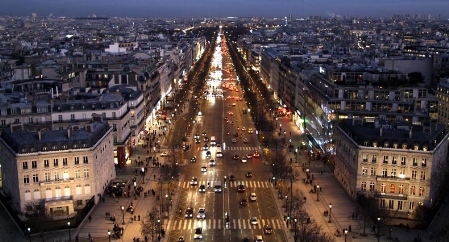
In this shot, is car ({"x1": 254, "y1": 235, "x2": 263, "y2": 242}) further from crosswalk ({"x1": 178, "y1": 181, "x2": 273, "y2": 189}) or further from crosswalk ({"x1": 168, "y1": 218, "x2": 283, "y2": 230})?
crosswalk ({"x1": 178, "y1": 181, "x2": 273, "y2": 189})

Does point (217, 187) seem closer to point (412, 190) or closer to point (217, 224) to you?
point (217, 224)

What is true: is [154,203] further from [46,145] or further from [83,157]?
[46,145]

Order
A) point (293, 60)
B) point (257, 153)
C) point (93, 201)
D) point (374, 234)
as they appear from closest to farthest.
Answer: point (374, 234)
point (93, 201)
point (257, 153)
point (293, 60)

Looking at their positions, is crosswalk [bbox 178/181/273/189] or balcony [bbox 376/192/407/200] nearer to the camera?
balcony [bbox 376/192/407/200]

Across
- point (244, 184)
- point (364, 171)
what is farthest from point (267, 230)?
point (244, 184)

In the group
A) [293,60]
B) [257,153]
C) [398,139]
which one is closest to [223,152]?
[257,153]

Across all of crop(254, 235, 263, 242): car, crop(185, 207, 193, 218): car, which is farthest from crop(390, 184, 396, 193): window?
crop(185, 207, 193, 218): car
